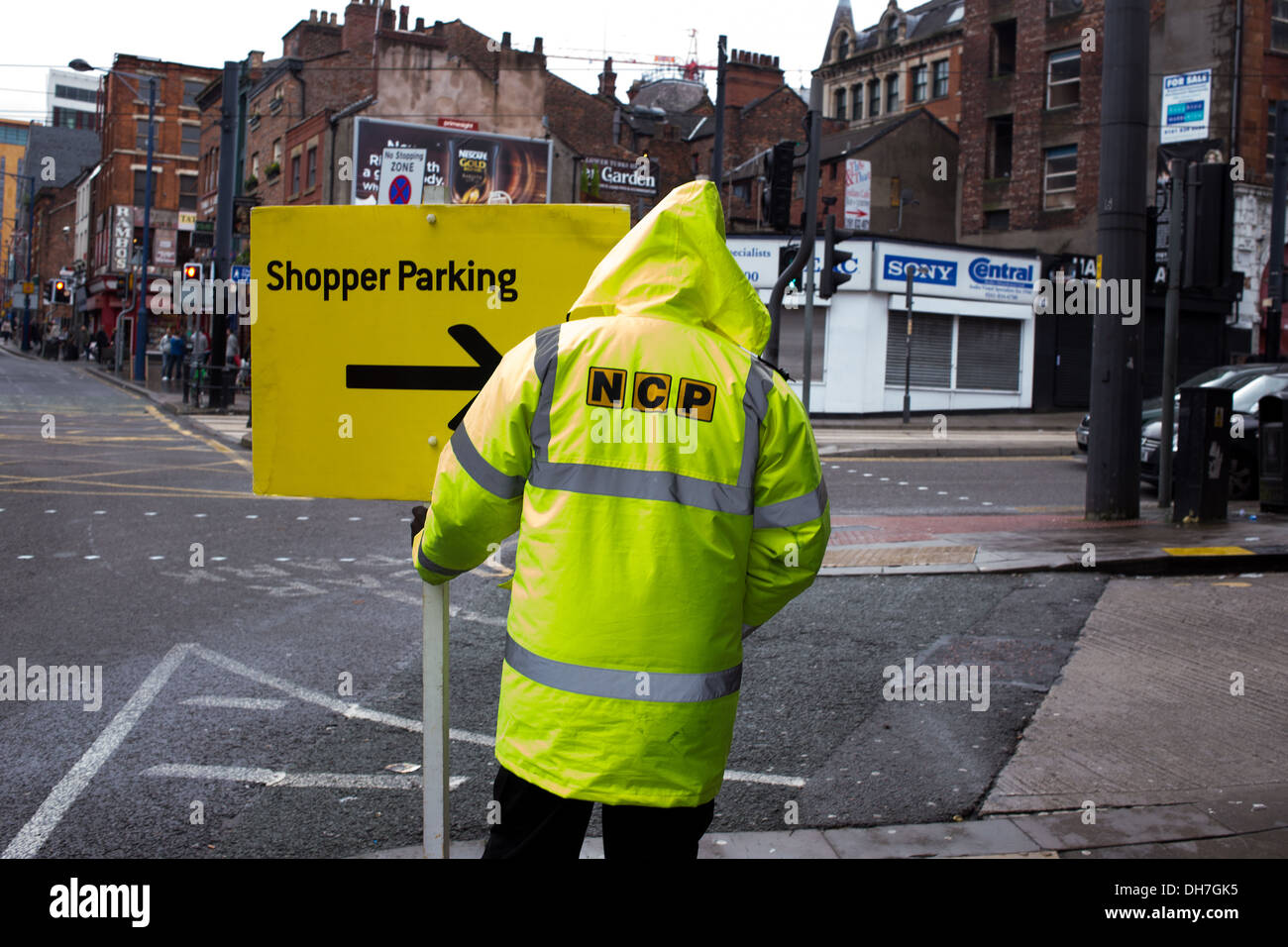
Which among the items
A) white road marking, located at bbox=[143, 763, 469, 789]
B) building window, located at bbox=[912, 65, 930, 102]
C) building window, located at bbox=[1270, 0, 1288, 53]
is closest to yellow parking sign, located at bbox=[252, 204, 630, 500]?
white road marking, located at bbox=[143, 763, 469, 789]

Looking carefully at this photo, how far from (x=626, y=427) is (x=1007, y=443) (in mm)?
21050

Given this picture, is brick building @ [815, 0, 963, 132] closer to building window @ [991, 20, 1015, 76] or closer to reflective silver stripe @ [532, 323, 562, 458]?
building window @ [991, 20, 1015, 76]

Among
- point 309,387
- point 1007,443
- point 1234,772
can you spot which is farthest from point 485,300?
point 1007,443

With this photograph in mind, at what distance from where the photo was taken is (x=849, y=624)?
741cm

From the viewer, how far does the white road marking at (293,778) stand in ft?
15.1

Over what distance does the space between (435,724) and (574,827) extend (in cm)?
69

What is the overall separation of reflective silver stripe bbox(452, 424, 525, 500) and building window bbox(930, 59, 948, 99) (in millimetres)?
58329

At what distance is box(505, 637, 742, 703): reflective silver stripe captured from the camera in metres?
2.51

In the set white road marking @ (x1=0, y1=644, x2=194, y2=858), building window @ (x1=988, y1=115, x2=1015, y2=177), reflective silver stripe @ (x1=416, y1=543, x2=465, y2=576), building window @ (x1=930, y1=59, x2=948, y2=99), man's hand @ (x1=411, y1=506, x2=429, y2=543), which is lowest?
white road marking @ (x1=0, y1=644, x2=194, y2=858)

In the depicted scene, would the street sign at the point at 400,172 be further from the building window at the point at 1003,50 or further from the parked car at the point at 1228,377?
the parked car at the point at 1228,377

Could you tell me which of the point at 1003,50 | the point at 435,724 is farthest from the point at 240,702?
the point at 1003,50

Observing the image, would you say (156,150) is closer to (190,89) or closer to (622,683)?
(190,89)
